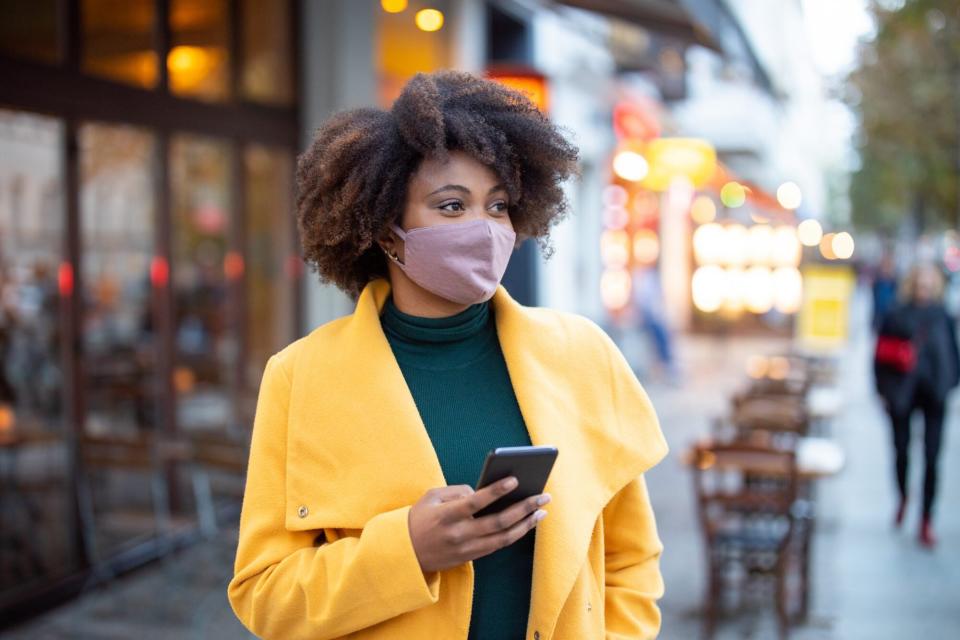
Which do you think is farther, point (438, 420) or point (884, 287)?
point (884, 287)

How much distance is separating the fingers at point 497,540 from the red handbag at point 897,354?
667cm

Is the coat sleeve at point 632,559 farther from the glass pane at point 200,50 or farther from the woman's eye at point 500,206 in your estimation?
the glass pane at point 200,50

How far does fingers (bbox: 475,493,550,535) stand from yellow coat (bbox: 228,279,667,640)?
0.42 ft

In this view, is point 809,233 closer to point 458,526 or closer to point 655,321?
point 655,321

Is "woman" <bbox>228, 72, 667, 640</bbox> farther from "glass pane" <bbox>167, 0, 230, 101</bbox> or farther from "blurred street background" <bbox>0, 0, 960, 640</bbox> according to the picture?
"glass pane" <bbox>167, 0, 230, 101</bbox>

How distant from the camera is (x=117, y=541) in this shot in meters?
6.67

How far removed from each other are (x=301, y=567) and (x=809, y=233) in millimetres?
18882

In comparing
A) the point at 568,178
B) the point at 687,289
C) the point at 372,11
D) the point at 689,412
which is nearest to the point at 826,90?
the point at 687,289

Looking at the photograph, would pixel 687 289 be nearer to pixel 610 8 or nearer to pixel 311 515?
pixel 610 8

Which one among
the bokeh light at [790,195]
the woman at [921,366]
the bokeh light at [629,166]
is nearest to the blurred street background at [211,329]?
the woman at [921,366]

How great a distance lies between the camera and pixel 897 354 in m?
7.92

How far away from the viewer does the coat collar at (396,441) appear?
1.93 metres

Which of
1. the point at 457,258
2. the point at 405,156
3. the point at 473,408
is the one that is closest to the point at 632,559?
the point at 473,408

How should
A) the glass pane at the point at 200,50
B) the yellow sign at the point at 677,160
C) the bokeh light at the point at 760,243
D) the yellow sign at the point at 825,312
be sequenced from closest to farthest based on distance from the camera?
1. the glass pane at the point at 200,50
2. the yellow sign at the point at 677,160
3. the yellow sign at the point at 825,312
4. the bokeh light at the point at 760,243
